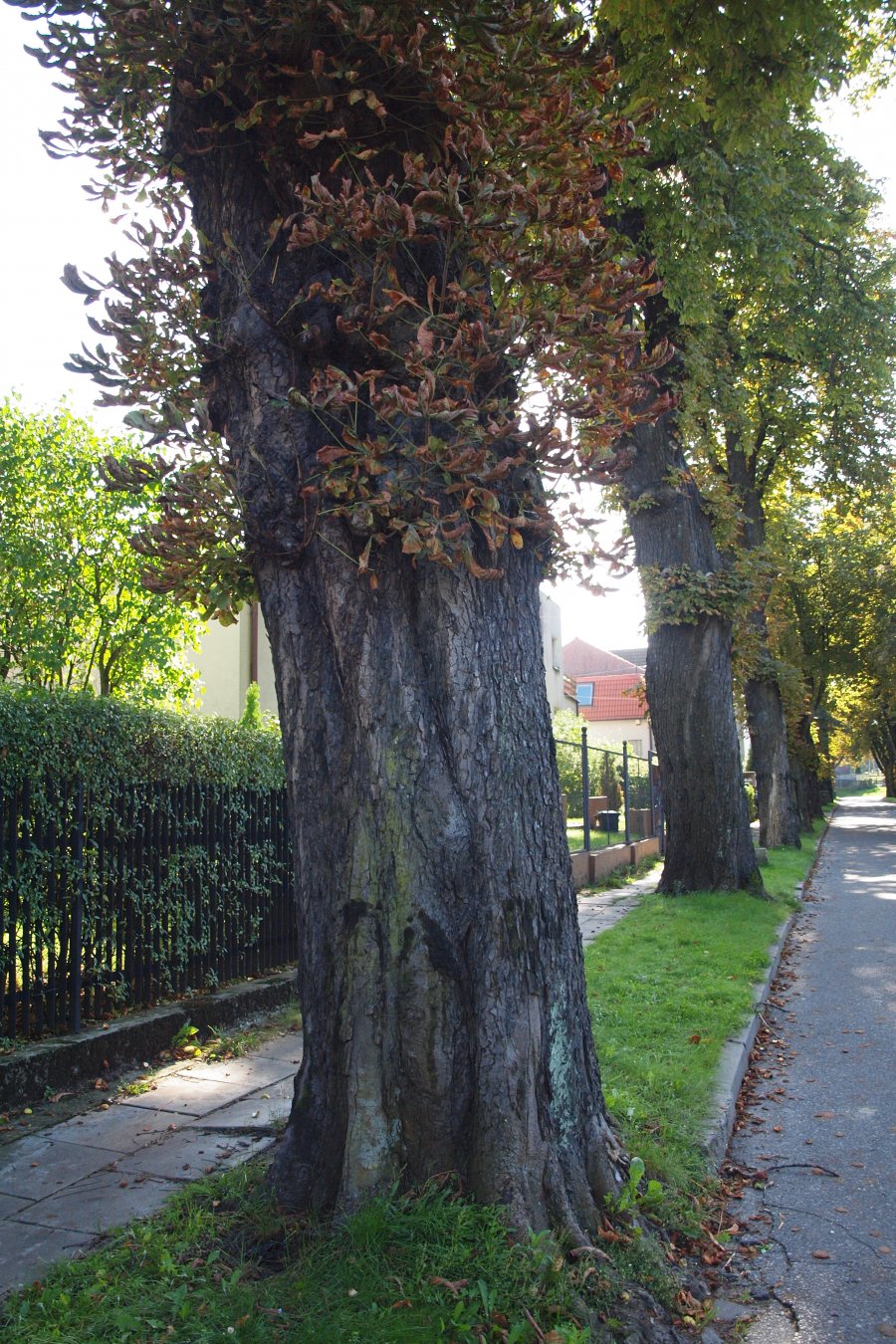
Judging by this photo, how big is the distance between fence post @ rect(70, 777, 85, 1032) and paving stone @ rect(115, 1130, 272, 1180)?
148 centimetres

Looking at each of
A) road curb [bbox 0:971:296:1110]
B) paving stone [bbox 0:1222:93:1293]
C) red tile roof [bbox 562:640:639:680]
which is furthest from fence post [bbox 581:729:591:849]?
red tile roof [bbox 562:640:639:680]

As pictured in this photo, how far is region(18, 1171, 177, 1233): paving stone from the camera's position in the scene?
12.9ft

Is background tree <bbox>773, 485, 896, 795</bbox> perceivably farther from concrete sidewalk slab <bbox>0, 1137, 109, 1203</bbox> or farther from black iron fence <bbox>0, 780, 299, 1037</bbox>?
concrete sidewalk slab <bbox>0, 1137, 109, 1203</bbox>

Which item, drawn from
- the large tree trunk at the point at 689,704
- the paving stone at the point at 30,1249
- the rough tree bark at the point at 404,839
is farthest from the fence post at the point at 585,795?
the paving stone at the point at 30,1249

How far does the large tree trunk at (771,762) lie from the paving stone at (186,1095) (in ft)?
58.0

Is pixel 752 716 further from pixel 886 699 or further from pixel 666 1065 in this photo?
pixel 886 699

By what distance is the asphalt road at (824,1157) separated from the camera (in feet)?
11.8

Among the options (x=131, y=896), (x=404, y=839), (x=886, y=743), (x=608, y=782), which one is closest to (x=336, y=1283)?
(x=404, y=839)

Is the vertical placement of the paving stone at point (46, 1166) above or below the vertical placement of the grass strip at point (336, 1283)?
below

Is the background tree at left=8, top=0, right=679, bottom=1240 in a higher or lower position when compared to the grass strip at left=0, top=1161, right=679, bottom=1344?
higher

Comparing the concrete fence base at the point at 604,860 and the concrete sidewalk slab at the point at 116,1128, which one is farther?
the concrete fence base at the point at 604,860

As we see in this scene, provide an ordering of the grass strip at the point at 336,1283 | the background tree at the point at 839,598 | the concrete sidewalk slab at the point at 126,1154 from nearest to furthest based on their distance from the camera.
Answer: the grass strip at the point at 336,1283
the concrete sidewalk slab at the point at 126,1154
the background tree at the point at 839,598

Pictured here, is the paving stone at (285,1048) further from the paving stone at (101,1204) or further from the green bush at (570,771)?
the green bush at (570,771)

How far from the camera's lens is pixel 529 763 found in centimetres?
370
